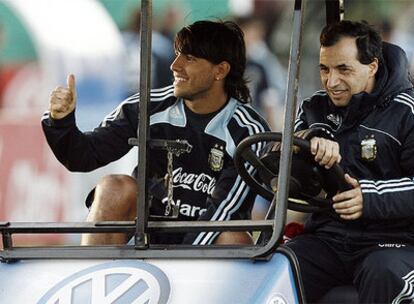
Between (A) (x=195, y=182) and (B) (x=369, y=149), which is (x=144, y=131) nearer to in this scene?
(A) (x=195, y=182)

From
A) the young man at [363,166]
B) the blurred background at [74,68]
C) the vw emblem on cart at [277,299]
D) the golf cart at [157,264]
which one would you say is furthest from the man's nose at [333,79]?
the blurred background at [74,68]

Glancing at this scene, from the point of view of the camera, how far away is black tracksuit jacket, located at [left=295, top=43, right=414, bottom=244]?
453 centimetres

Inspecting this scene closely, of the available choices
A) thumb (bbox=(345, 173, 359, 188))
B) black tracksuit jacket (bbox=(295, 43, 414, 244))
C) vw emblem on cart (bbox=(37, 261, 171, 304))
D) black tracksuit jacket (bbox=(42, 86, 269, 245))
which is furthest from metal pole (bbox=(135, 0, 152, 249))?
black tracksuit jacket (bbox=(295, 43, 414, 244))

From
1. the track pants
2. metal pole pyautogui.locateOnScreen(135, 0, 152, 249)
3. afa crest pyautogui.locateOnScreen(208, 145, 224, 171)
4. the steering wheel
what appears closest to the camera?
metal pole pyautogui.locateOnScreen(135, 0, 152, 249)

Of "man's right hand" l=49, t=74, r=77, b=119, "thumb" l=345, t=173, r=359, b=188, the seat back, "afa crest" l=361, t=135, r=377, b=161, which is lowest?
the seat back

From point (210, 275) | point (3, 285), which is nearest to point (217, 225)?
point (210, 275)

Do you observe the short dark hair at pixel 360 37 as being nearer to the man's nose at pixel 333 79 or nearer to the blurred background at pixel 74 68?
the man's nose at pixel 333 79

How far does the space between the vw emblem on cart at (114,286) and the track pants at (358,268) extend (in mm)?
771

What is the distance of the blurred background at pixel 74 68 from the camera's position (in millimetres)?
9445

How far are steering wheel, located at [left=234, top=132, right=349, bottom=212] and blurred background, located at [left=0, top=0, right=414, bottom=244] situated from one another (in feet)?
15.7

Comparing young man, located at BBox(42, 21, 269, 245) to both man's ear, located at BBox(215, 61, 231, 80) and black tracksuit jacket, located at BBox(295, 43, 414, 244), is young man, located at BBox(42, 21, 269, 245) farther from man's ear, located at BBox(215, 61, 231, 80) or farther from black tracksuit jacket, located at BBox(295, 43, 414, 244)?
black tracksuit jacket, located at BBox(295, 43, 414, 244)

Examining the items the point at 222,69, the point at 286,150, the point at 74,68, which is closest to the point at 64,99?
the point at 222,69

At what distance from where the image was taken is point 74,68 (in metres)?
9.81

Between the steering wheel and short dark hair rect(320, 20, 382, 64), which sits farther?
short dark hair rect(320, 20, 382, 64)
